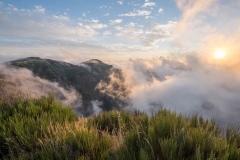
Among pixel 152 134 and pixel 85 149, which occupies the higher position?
pixel 152 134

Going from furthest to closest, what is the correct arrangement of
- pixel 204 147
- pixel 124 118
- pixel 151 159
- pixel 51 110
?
pixel 51 110 < pixel 124 118 < pixel 204 147 < pixel 151 159

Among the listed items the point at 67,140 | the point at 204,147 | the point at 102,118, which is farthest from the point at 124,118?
the point at 204,147

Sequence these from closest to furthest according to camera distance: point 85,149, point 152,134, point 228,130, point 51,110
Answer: point 152,134 → point 85,149 → point 228,130 → point 51,110

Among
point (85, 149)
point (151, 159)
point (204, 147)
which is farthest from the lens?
point (85, 149)

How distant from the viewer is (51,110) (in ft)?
28.6

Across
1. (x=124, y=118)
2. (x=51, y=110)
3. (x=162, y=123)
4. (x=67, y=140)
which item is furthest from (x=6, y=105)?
(x=162, y=123)

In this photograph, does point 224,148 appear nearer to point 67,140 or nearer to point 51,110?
point 67,140

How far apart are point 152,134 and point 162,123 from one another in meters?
0.61

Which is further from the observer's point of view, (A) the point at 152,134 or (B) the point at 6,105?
(B) the point at 6,105

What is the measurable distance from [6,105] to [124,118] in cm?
440

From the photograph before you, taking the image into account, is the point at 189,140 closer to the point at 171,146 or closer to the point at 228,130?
the point at 171,146

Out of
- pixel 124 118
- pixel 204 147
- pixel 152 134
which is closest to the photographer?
pixel 204 147

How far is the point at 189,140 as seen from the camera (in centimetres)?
374

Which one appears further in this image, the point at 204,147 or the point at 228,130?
the point at 228,130
